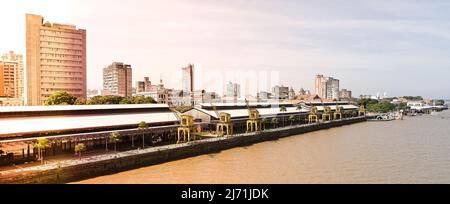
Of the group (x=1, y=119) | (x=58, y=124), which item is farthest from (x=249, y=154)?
(x=1, y=119)

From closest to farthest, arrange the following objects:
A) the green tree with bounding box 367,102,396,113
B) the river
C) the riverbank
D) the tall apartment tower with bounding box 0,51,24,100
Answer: the riverbank < the river < the tall apartment tower with bounding box 0,51,24,100 < the green tree with bounding box 367,102,396,113

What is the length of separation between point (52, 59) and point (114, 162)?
48378 millimetres

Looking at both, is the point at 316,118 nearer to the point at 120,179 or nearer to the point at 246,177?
the point at 246,177

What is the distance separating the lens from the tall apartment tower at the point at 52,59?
207 ft

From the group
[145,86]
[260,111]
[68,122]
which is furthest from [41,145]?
[145,86]

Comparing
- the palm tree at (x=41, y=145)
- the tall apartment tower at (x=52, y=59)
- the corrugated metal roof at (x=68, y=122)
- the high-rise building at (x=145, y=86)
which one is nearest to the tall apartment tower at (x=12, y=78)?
the tall apartment tower at (x=52, y=59)

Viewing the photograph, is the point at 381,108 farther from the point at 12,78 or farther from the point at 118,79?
the point at 12,78

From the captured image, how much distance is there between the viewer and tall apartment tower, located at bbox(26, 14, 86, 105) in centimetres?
6297

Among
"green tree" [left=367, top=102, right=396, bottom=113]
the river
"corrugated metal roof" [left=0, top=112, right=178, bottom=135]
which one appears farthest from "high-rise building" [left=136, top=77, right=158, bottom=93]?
the river

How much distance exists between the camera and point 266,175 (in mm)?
24312

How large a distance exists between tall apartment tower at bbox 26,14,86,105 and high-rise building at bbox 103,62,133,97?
42.9 metres

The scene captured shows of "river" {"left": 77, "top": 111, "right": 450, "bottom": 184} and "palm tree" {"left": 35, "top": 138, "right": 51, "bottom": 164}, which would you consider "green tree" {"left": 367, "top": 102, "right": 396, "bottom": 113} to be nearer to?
"river" {"left": 77, "top": 111, "right": 450, "bottom": 184}

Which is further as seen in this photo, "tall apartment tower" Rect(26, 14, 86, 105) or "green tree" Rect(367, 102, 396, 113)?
"green tree" Rect(367, 102, 396, 113)
